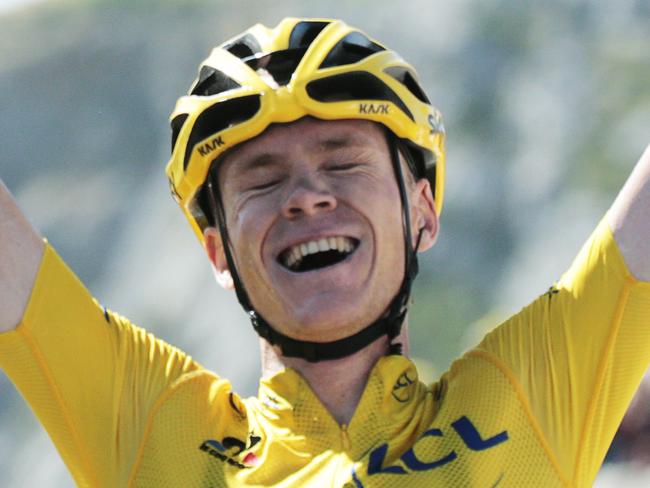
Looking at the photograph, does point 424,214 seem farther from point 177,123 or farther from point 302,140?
point 177,123

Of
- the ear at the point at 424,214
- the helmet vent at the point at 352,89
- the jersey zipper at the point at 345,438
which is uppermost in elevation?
the helmet vent at the point at 352,89

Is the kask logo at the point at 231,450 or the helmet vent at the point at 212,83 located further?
the helmet vent at the point at 212,83

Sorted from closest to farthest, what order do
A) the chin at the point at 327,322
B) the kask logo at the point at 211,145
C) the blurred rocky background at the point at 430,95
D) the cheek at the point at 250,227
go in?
the chin at the point at 327,322, the cheek at the point at 250,227, the kask logo at the point at 211,145, the blurred rocky background at the point at 430,95

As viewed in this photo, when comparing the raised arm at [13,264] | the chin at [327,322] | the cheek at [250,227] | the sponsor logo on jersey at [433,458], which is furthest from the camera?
the cheek at [250,227]

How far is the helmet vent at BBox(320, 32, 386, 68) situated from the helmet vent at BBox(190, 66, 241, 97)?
11.2 inches

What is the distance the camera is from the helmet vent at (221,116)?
3.49m

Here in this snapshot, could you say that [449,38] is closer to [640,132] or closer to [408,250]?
[640,132]

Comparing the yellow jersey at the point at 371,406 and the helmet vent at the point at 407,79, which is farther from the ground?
the helmet vent at the point at 407,79

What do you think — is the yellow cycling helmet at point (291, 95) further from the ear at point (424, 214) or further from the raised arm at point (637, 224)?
the raised arm at point (637, 224)

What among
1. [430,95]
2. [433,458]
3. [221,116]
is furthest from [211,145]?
[430,95]

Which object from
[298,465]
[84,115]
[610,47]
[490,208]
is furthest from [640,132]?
[298,465]

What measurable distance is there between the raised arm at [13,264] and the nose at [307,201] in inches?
27.6

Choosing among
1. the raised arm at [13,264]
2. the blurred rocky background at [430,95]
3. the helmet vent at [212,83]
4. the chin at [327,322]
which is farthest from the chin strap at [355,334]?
the blurred rocky background at [430,95]

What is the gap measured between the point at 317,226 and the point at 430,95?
15.6 feet
